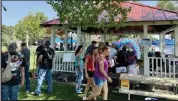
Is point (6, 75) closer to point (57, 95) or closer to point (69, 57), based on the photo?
point (57, 95)

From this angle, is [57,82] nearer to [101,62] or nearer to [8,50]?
[101,62]

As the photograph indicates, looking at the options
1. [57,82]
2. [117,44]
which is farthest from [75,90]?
[117,44]

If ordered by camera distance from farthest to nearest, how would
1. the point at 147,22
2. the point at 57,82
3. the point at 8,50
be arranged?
the point at 57,82
the point at 147,22
the point at 8,50

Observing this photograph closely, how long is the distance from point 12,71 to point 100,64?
2354 millimetres

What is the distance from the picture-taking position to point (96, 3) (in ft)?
29.8

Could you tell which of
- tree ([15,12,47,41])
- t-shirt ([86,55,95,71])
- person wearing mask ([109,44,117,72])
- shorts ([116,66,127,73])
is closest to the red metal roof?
person wearing mask ([109,44,117,72])

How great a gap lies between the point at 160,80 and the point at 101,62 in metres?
2.41

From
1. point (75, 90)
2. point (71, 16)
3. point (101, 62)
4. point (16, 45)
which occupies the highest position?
point (71, 16)

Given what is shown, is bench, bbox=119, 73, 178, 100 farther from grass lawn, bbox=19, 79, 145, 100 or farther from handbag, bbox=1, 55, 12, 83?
handbag, bbox=1, 55, 12, 83

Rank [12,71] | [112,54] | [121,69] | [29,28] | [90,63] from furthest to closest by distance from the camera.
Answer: [29,28]
[112,54]
[121,69]
[90,63]
[12,71]

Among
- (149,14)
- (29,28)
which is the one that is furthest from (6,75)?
(29,28)

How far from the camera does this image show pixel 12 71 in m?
6.74

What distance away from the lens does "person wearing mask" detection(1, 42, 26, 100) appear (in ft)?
21.9

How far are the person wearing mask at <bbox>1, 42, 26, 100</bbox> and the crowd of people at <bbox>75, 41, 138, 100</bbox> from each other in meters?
2.16
